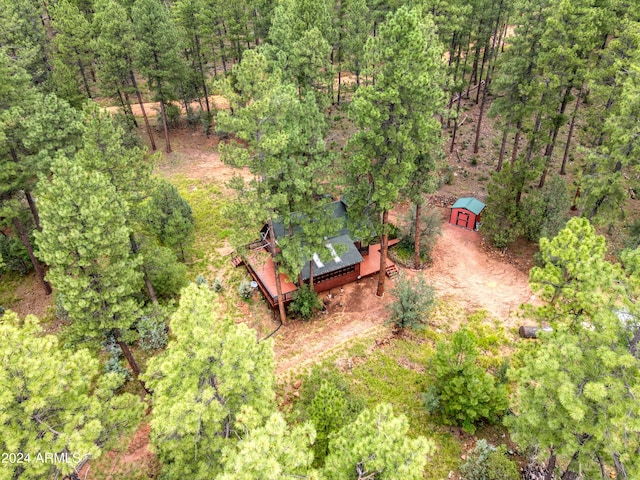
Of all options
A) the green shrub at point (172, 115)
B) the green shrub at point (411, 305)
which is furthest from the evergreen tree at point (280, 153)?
the green shrub at point (172, 115)

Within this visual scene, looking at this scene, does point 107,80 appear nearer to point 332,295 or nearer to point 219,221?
point 219,221

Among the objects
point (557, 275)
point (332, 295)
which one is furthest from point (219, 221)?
point (557, 275)

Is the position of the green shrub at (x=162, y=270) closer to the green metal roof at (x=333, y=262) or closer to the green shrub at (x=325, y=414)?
the green metal roof at (x=333, y=262)

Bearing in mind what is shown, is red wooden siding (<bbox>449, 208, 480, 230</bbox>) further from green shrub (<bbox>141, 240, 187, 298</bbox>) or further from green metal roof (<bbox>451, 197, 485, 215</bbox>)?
green shrub (<bbox>141, 240, 187, 298</bbox>)

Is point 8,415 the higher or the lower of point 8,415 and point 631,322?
the lower

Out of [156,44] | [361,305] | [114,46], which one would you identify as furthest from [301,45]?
[361,305]

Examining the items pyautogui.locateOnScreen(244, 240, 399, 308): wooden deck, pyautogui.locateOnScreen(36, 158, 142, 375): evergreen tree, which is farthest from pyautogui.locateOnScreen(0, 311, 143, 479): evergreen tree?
pyautogui.locateOnScreen(244, 240, 399, 308): wooden deck
